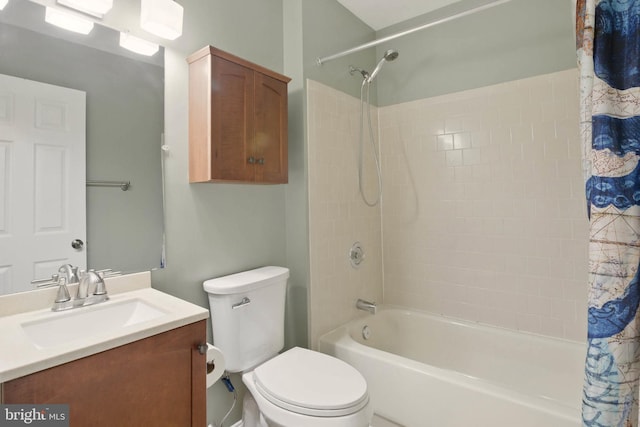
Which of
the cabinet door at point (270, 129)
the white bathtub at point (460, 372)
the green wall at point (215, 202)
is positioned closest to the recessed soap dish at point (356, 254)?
the white bathtub at point (460, 372)

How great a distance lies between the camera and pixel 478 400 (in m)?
1.40

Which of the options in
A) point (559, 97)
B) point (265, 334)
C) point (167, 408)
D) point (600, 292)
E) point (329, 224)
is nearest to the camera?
point (600, 292)

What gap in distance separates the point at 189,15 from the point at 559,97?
6.68 feet

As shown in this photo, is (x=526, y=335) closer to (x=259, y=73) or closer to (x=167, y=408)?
(x=167, y=408)

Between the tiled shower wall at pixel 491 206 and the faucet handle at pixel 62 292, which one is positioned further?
the tiled shower wall at pixel 491 206

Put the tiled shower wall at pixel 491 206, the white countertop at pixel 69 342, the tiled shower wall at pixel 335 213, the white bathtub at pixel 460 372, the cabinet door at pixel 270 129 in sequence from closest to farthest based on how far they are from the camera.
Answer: the white countertop at pixel 69 342 → the white bathtub at pixel 460 372 → the cabinet door at pixel 270 129 → the tiled shower wall at pixel 491 206 → the tiled shower wall at pixel 335 213

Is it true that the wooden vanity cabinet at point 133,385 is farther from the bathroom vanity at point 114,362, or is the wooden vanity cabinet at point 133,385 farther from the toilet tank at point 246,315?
the toilet tank at point 246,315

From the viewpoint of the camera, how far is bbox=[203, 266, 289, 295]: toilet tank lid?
1527 millimetres

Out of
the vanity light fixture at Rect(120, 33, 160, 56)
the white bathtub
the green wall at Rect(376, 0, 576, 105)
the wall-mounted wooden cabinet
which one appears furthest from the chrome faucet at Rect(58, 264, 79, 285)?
the green wall at Rect(376, 0, 576, 105)

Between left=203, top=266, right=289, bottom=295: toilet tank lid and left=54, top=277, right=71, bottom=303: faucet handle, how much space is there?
526 mm

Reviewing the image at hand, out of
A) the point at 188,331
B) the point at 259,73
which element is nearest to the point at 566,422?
the point at 188,331

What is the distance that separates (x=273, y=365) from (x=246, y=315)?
26 centimetres

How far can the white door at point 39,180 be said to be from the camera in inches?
43.5

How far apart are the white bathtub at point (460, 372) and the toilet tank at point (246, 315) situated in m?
0.41
